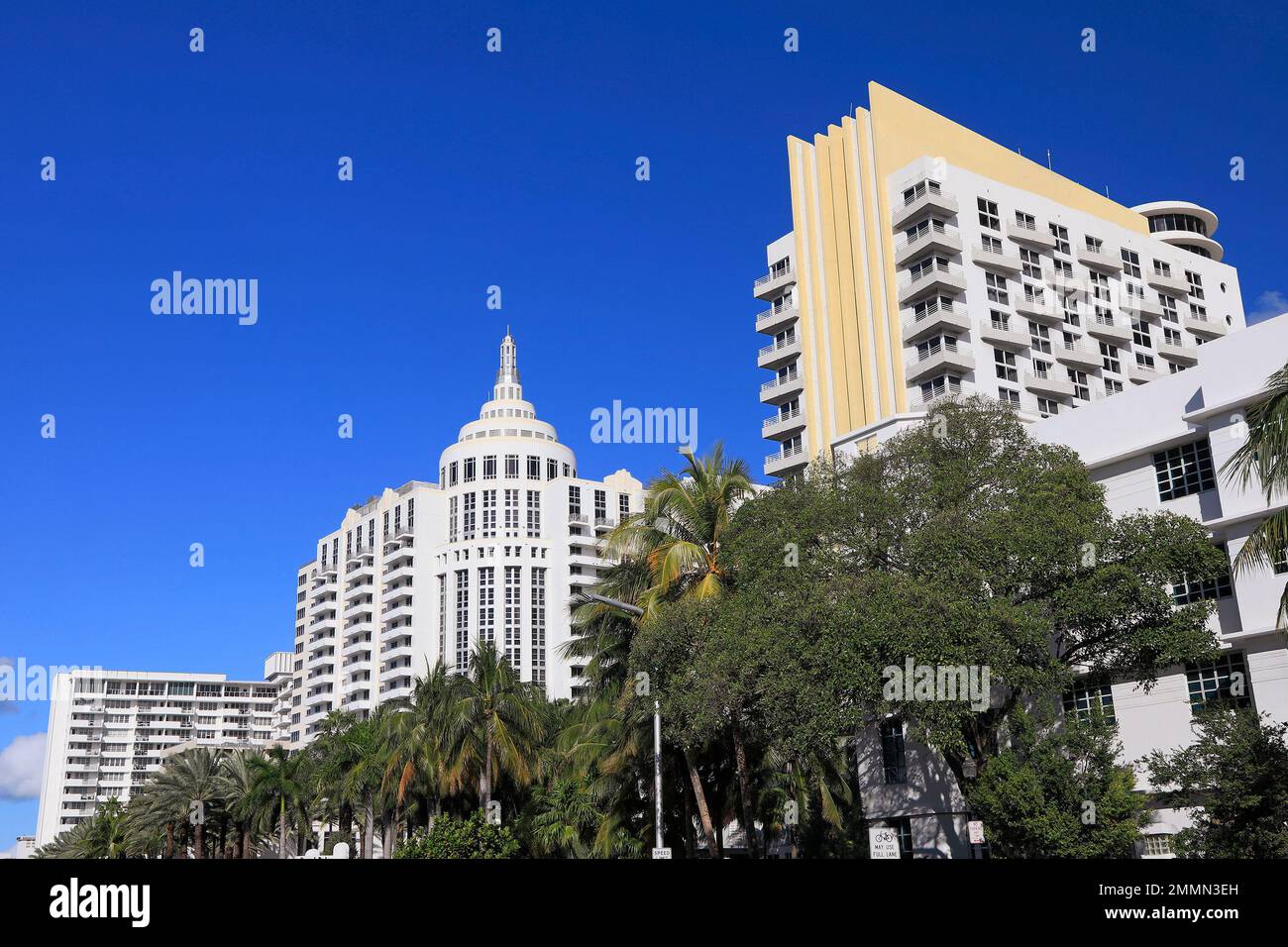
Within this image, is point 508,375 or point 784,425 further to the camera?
point 508,375

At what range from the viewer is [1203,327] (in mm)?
82312

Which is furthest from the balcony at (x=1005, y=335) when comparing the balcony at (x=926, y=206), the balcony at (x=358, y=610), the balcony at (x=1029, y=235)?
the balcony at (x=358, y=610)

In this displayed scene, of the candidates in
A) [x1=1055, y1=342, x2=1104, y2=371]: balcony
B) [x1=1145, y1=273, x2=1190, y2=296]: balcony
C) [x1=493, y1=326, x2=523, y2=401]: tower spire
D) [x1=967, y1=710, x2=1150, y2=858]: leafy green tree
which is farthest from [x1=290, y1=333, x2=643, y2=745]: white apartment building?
[x1=967, y1=710, x2=1150, y2=858]: leafy green tree

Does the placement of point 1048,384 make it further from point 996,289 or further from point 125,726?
point 125,726

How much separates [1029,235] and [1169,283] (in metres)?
13.7

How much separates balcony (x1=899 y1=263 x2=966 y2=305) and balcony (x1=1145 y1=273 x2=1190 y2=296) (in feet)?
59.7

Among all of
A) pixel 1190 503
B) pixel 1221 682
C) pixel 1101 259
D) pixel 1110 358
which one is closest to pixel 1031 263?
pixel 1101 259

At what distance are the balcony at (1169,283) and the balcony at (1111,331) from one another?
5.37m

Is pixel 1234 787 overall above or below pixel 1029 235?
below

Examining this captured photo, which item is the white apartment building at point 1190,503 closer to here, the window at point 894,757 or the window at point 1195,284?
the window at point 894,757

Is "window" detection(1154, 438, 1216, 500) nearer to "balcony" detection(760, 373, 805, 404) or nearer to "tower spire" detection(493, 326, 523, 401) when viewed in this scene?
"balcony" detection(760, 373, 805, 404)

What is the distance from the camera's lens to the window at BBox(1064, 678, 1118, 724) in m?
34.6
